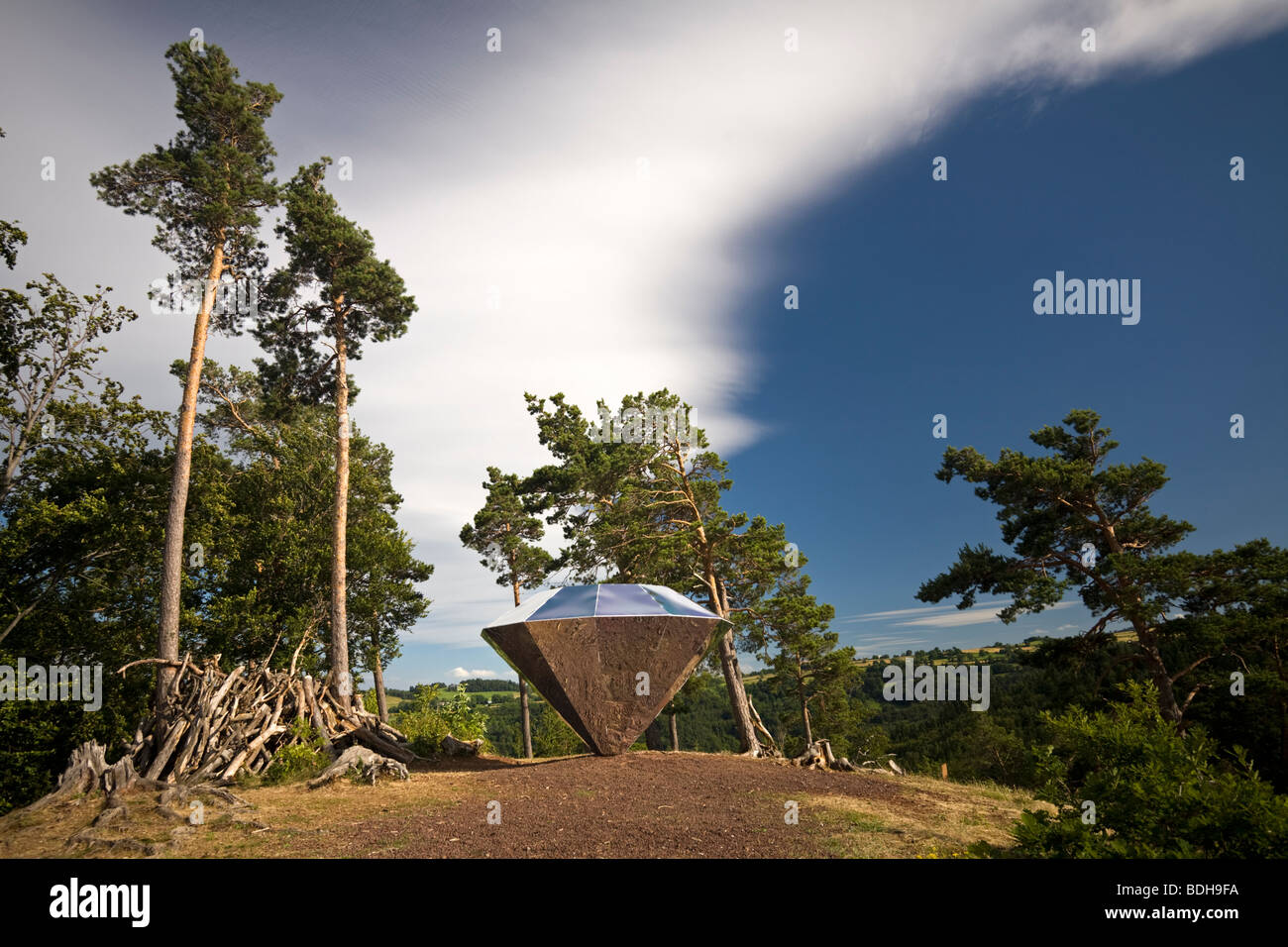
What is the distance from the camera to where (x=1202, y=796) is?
4012 mm

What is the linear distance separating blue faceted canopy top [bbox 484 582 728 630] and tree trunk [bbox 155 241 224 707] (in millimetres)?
6420

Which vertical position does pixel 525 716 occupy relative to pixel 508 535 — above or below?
below

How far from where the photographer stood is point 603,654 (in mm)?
12945

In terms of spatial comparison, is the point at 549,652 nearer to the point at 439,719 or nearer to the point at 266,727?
the point at 266,727

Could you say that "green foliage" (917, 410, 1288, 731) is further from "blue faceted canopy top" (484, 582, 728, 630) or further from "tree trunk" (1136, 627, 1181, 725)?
"blue faceted canopy top" (484, 582, 728, 630)

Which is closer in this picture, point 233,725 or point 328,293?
point 233,725

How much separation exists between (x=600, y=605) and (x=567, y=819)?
5269mm

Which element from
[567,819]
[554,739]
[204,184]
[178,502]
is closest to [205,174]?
[204,184]

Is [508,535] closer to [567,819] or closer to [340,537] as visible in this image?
[340,537]

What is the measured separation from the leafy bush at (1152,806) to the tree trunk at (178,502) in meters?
14.7

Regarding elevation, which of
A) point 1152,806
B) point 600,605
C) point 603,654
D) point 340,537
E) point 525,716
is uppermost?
point 340,537

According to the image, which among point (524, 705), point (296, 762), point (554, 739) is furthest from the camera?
point (554, 739)
